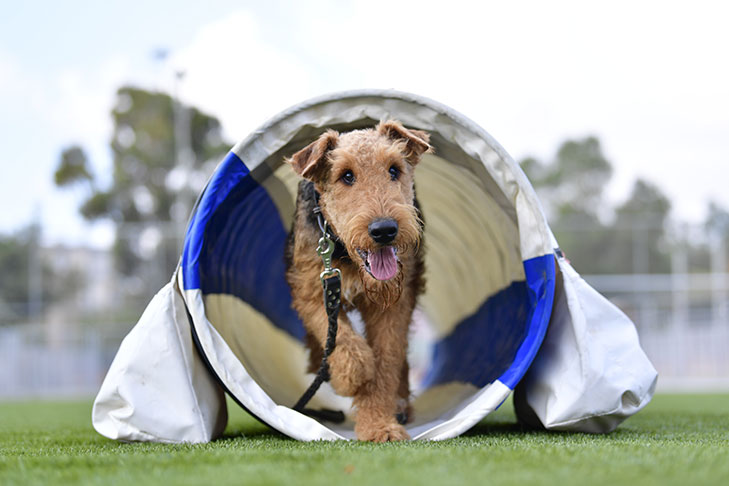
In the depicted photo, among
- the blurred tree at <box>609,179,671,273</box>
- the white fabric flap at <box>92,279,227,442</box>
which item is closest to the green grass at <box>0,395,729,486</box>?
the white fabric flap at <box>92,279,227,442</box>

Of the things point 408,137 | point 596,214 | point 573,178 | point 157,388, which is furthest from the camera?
point 573,178

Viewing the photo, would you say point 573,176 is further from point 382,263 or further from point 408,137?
point 382,263

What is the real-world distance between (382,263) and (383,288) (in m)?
0.16

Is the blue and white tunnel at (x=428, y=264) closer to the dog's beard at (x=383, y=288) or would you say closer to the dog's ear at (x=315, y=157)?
the dog's ear at (x=315, y=157)

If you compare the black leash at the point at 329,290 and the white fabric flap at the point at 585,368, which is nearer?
the white fabric flap at the point at 585,368

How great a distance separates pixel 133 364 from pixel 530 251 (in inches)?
84.3

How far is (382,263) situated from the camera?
336cm

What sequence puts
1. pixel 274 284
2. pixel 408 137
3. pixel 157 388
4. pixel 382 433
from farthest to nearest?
pixel 274 284, pixel 408 137, pixel 157 388, pixel 382 433

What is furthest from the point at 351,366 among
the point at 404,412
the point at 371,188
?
the point at 404,412

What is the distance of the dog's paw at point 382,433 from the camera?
10.9 ft

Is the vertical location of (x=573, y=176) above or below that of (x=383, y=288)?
above

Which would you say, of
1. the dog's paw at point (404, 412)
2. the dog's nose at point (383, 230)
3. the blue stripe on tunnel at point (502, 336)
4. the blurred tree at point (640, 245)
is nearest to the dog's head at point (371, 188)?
the dog's nose at point (383, 230)

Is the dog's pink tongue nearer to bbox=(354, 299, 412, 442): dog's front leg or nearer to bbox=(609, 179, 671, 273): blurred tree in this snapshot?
bbox=(354, 299, 412, 442): dog's front leg

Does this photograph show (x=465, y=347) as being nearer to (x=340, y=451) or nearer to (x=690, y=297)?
(x=340, y=451)
